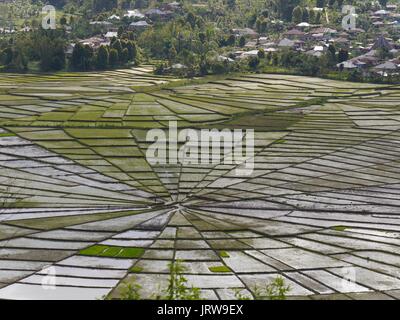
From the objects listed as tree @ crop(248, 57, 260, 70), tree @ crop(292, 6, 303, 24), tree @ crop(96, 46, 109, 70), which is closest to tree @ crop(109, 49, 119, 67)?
tree @ crop(96, 46, 109, 70)

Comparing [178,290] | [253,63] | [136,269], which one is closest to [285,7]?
[253,63]

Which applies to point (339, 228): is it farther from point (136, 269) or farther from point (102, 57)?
point (102, 57)

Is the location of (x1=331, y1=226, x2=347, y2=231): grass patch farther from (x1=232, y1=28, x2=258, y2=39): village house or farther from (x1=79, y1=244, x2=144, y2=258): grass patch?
(x1=232, y1=28, x2=258, y2=39): village house

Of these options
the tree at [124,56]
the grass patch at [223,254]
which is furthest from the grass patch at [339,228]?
the tree at [124,56]

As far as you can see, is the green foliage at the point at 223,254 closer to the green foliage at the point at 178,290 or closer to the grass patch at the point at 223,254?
the grass patch at the point at 223,254

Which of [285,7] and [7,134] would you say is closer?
[7,134]
